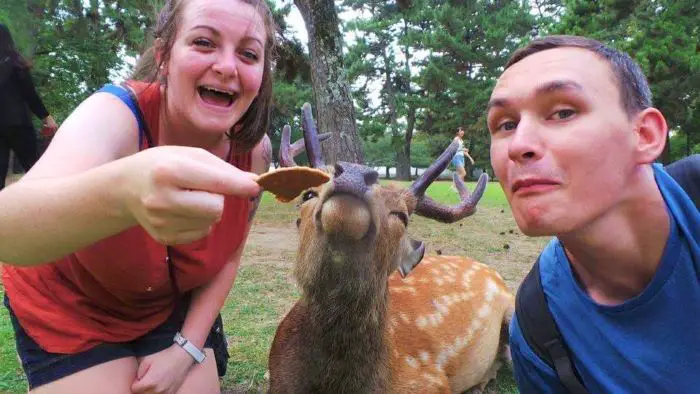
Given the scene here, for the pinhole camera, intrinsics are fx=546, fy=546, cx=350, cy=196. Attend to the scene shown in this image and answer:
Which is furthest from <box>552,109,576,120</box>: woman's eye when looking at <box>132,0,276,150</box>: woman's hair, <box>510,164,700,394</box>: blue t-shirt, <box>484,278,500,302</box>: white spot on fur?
<box>484,278,500,302</box>: white spot on fur

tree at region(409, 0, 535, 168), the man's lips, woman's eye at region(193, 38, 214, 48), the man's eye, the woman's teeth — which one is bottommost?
the man's lips

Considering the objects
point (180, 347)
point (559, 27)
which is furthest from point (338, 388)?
point (559, 27)

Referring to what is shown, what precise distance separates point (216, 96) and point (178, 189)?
46.9 inches

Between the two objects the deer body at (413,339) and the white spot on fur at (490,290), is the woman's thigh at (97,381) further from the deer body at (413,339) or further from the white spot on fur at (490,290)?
the white spot on fur at (490,290)

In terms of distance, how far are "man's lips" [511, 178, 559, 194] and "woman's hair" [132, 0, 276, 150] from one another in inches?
52.3

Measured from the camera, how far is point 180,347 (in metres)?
2.55

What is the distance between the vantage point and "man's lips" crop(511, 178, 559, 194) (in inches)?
64.3

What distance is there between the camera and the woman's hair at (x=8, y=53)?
5.27 m

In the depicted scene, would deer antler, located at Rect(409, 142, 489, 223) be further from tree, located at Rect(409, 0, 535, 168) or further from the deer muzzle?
tree, located at Rect(409, 0, 535, 168)

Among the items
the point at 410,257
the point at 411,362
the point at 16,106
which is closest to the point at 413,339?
the point at 411,362

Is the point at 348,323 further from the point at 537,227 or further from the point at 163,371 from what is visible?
the point at 537,227

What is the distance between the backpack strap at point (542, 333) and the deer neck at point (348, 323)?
0.80m

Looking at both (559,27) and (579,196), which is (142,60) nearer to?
(579,196)

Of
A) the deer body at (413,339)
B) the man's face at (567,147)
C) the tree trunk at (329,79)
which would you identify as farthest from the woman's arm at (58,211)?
the tree trunk at (329,79)
